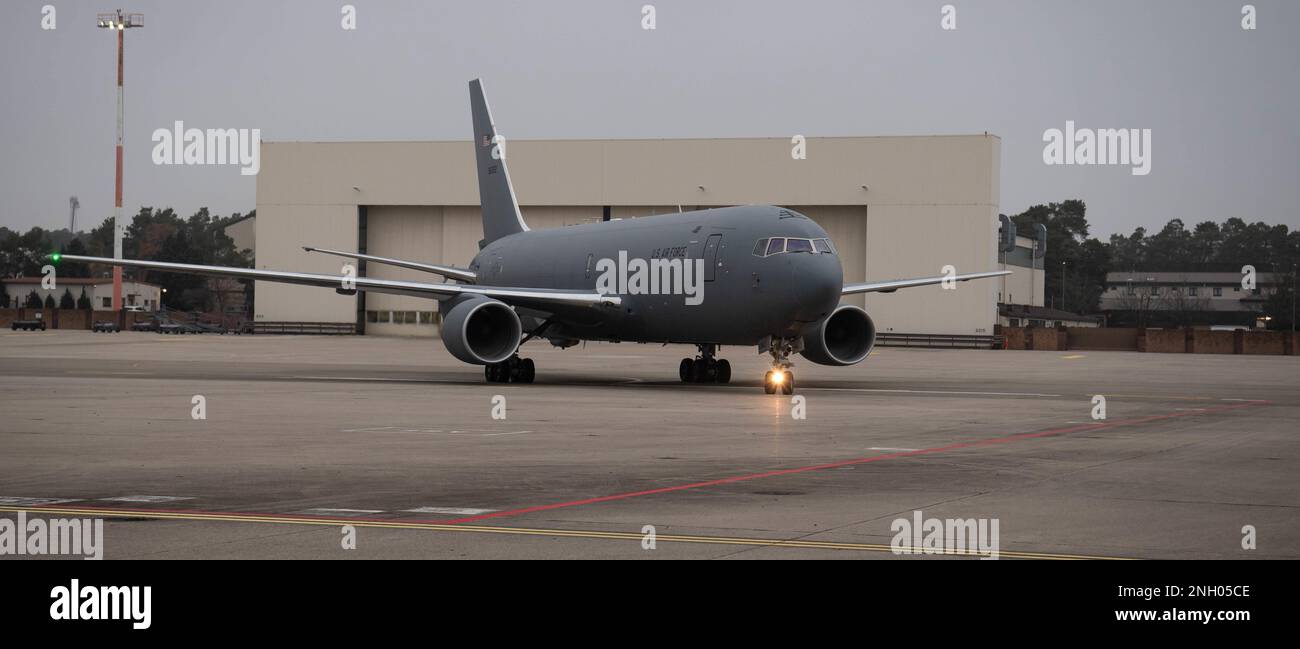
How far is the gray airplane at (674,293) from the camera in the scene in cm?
2873

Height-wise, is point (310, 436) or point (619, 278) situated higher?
point (619, 278)

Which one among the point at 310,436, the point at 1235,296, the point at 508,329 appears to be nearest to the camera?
the point at 310,436

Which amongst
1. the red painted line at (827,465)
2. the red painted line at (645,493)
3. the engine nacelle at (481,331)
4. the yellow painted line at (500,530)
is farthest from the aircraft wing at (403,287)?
the yellow painted line at (500,530)

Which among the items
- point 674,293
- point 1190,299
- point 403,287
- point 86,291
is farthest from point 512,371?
point 1190,299

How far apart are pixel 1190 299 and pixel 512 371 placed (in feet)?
538

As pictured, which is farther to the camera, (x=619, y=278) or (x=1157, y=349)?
(x=1157, y=349)

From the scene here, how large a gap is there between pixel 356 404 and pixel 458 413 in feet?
9.18

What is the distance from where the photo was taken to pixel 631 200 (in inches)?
3061

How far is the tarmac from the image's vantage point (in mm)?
9258
